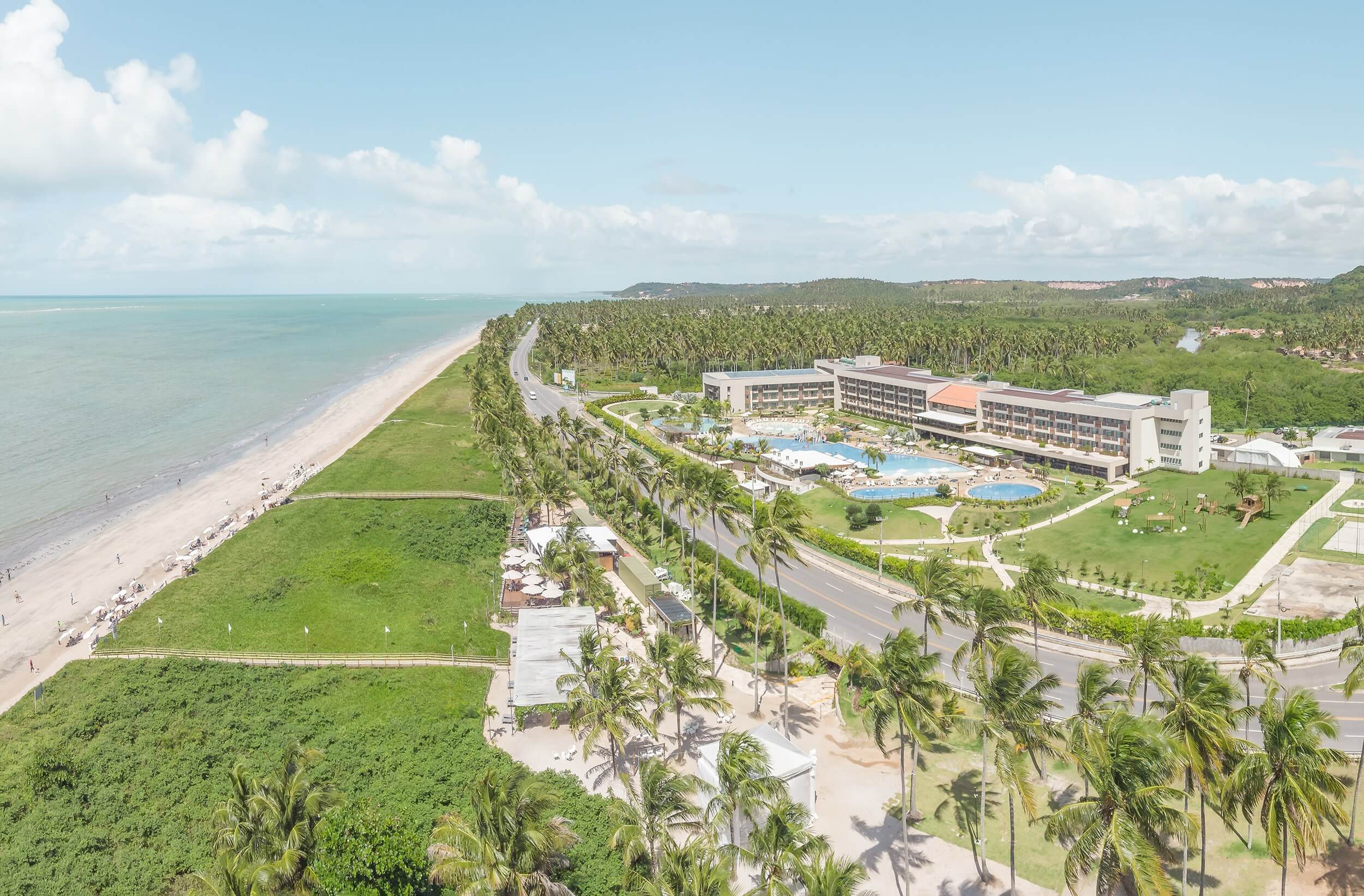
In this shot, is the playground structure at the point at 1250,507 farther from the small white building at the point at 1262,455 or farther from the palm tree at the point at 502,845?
the palm tree at the point at 502,845

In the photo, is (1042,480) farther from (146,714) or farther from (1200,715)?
(146,714)

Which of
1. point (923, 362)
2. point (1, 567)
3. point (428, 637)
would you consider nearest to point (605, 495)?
point (428, 637)

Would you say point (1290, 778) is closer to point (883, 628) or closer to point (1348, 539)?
point (883, 628)

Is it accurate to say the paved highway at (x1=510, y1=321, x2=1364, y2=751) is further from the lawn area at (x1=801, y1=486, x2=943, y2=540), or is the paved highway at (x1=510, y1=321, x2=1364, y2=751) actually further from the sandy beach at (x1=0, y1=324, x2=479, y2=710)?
the sandy beach at (x1=0, y1=324, x2=479, y2=710)

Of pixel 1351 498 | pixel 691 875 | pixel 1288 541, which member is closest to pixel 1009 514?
pixel 1288 541

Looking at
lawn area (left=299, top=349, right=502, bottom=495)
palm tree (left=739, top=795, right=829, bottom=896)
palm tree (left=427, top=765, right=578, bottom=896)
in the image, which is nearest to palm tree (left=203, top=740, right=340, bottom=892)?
palm tree (left=427, top=765, right=578, bottom=896)
